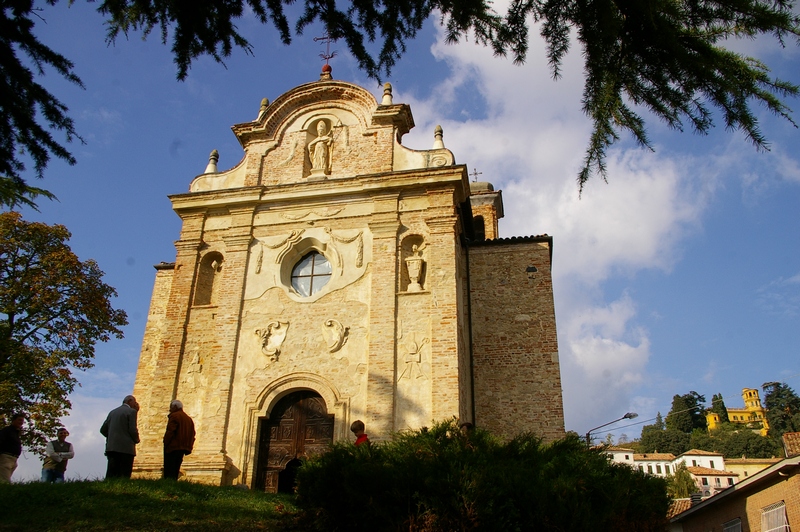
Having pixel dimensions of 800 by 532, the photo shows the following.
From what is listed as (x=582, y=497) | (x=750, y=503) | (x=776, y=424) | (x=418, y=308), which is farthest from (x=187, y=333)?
(x=776, y=424)

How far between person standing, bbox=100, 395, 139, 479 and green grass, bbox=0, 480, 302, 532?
2.51ft

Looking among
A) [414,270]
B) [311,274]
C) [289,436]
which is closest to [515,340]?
[414,270]

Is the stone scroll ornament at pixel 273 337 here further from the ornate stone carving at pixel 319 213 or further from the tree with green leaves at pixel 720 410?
the tree with green leaves at pixel 720 410

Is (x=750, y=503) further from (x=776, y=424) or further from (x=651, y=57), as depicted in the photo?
(x=776, y=424)

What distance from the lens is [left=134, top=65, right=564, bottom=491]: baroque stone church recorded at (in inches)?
539

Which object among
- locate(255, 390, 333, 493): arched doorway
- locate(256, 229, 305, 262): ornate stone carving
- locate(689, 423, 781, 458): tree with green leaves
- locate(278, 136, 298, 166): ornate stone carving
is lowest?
locate(255, 390, 333, 493): arched doorway

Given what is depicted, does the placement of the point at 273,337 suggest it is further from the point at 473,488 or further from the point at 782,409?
the point at 782,409

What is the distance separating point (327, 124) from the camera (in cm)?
1736

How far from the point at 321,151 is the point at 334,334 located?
16.9 ft

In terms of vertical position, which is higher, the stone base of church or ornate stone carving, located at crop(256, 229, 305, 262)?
ornate stone carving, located at crop(256, 229, 305, 262)

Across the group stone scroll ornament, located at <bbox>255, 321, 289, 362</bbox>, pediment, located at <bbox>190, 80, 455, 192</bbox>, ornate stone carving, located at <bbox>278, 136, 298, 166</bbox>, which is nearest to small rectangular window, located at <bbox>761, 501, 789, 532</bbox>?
pediment, located at <bbox>190, 80, 455, 192</bbox>

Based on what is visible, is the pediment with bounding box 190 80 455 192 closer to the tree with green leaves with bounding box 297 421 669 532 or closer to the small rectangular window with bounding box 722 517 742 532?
the tree with green leaves with bounding box 297 421 669 532

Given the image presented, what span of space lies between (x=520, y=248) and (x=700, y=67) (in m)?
13.8

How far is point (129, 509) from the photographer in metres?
8.41
